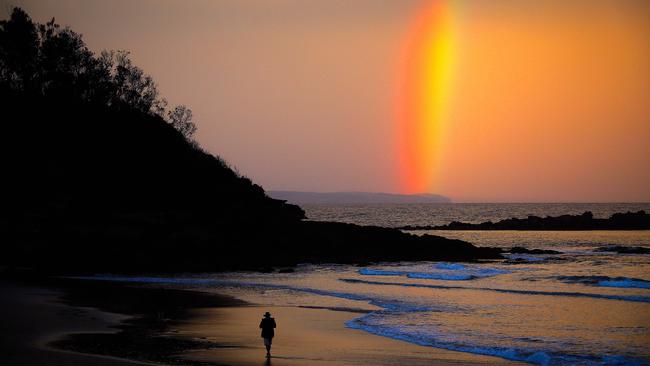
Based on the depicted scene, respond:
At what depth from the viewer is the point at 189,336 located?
82.2 feet

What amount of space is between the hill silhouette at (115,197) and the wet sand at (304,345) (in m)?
26.5

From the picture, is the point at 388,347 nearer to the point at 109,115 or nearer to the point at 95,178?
the point at 95,178

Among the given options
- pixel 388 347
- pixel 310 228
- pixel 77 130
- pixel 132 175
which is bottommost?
pixel 388 347

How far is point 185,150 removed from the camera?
74.8 m

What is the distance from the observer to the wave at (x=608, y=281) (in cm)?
4531

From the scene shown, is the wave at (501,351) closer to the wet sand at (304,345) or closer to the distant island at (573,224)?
the wet sand at (304,345)

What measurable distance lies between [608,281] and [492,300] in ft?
42.5

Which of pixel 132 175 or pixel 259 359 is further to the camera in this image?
pixel 132 175

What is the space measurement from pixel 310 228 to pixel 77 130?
923 inches

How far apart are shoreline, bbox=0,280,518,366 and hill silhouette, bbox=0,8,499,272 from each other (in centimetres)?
1829

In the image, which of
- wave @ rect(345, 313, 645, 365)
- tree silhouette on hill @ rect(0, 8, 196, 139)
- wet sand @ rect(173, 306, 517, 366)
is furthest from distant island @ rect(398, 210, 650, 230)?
wave @ rect(345, 313, 645, 365)

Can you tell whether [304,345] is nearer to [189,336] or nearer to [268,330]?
[268,330]

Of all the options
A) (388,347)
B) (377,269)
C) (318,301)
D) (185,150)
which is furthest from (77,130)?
(388,347)

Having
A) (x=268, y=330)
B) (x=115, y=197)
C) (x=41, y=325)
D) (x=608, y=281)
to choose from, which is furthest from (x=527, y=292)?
(x=115, y=197)
